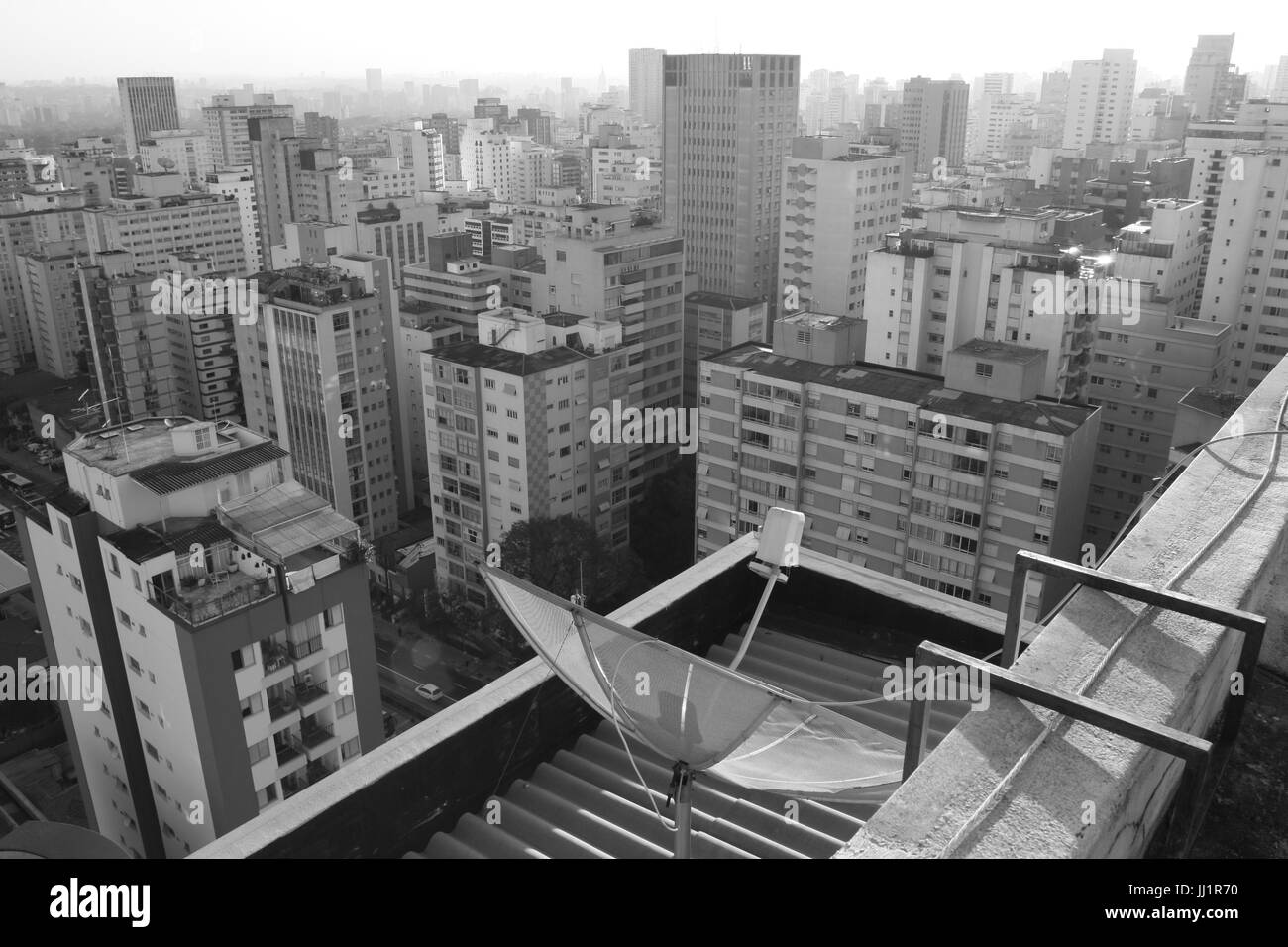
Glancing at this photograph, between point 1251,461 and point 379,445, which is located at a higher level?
point 1251,461

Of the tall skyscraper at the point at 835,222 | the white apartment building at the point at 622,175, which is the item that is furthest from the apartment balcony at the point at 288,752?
the white apartment building at the point at 622,175

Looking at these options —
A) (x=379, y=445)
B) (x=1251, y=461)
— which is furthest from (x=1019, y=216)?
(x=1251, y=461)

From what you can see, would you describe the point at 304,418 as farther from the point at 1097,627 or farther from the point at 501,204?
the point at 501,204

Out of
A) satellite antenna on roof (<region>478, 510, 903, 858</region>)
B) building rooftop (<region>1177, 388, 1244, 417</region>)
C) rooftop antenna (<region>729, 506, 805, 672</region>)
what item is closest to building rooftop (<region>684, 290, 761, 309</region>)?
building rooftop (<region>1177, 388, 1244, 417</region>)

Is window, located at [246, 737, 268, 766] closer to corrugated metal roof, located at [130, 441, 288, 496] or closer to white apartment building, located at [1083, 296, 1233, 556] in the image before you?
corrugated metal roof, located at [130, 441, 288, 496]

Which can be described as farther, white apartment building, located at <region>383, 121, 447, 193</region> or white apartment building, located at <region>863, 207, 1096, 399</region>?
white apartment building, located at <region>383, 121, 447, 193</region>

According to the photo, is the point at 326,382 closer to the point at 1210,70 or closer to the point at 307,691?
the point at 307,691

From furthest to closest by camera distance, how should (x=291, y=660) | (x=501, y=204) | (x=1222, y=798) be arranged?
(x=501, y=204)
(x=291, y=660)
(x=1222, y=798)

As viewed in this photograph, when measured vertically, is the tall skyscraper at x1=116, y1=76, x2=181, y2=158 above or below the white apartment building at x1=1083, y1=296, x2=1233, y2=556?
above
